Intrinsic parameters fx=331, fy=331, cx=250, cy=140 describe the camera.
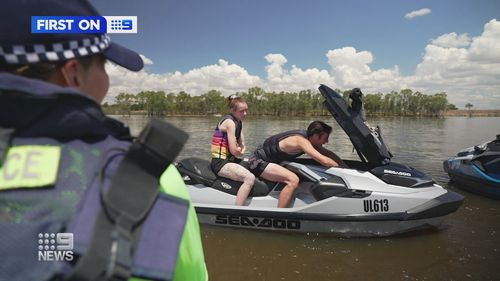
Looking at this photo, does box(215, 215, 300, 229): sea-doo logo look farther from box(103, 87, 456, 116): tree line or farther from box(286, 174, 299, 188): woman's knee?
box(103, 87, 456, 116): tree line

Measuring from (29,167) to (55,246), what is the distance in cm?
17

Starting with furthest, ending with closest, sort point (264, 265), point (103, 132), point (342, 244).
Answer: point (342, 244) < point (264, 265) < point (103, 132)

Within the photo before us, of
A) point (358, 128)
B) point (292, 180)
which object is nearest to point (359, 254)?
point (292, 180)

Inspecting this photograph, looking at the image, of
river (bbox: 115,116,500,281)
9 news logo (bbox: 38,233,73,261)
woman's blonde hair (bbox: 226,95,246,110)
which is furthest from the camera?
woman's blonde hair (bbox: 226,95,246,110)

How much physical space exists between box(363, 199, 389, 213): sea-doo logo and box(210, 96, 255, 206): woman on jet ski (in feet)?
5.51

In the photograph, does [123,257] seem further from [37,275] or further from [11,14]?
[11,14]

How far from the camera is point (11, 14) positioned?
0.73 meters

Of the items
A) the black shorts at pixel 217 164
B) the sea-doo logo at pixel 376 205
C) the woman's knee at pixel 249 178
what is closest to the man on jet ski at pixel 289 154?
the woman's knee at pixel 249 178

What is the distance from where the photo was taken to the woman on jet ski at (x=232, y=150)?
5.07 meters

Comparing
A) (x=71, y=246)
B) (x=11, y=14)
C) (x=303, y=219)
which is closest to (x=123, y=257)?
(x=71, y=246)

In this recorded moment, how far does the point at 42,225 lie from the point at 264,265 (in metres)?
3.75

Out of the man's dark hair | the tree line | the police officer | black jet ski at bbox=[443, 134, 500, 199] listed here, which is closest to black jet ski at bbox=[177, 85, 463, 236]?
the man's dark hair

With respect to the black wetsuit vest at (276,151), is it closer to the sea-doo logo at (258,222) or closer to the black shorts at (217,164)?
the black shorts at (217,164)

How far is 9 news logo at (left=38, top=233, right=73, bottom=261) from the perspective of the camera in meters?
0.64
